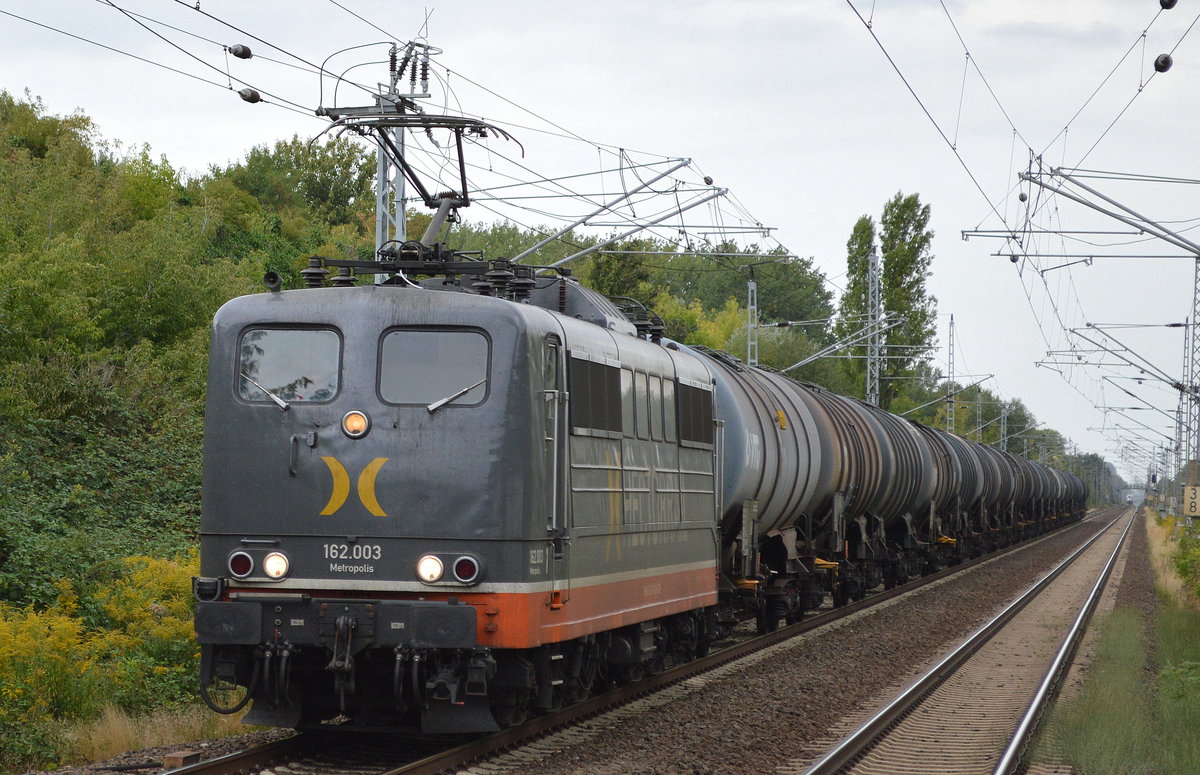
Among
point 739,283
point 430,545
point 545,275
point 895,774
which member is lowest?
point 895,774

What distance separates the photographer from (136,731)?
9945 millimetres

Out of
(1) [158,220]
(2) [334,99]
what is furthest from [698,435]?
(1) [158,220]

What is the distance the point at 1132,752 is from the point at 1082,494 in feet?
275

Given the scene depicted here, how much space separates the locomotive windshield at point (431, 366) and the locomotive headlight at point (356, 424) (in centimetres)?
20

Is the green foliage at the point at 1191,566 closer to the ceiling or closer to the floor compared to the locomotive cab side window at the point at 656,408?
closer to the floor

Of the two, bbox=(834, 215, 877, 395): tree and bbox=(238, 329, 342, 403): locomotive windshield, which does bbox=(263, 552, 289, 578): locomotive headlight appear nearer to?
bbox=(238, 329, 342, 403): locomotive windshield

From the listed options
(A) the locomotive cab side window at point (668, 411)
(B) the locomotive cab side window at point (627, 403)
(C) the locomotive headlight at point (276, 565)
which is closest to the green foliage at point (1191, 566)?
(A) the locomotive cab side window at point (668, 411)

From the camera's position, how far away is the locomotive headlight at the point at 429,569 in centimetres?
884

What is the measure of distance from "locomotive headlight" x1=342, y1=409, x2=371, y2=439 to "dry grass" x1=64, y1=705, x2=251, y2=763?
266 centimetres

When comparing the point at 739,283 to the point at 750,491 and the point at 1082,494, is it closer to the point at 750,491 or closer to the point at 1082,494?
the point at 1082,494

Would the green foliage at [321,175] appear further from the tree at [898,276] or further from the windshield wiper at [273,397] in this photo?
the windshield wiper at [273,397]

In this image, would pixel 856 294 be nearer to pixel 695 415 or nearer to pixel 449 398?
pixel 695 415

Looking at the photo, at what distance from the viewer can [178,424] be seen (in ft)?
77.2

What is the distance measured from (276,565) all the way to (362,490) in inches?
29.3
